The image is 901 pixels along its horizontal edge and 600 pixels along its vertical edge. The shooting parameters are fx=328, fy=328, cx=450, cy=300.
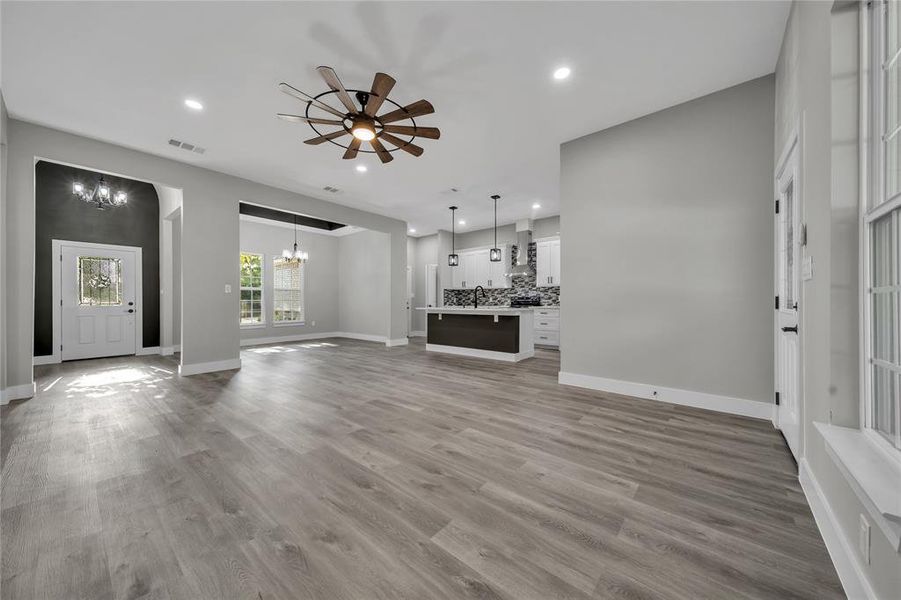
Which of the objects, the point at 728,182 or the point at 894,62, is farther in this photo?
the point at 728,182

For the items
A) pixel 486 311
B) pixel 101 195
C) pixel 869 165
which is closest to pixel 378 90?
pixel 869 165

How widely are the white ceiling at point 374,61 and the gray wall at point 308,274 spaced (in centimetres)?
408

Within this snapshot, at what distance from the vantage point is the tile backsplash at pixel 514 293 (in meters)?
8.00

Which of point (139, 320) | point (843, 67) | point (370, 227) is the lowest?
point (139, 320)

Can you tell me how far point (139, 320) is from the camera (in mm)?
6570

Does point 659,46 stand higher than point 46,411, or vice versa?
point 659,46

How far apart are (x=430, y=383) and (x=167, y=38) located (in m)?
4.03

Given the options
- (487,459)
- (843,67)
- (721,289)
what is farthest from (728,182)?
(487,459)

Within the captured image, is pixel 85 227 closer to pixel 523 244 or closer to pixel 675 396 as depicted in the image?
A: pixel 523 244

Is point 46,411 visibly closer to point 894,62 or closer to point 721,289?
point 894,62

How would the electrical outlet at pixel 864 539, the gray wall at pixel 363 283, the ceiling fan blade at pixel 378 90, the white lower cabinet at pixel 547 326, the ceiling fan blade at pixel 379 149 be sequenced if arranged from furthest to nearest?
the gray wall at pixel 363 283 < the white lower cabinet at pixel 547 326 < the ceiling fan blade at pixel 379 149 < the ceiling fan blade at pixel 378 90 < the electrical outlet at pixel 864 539

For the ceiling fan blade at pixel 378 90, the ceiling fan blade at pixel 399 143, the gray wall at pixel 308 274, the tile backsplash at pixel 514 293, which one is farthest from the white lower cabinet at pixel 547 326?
the ceiling fan blade at pixel 378 90

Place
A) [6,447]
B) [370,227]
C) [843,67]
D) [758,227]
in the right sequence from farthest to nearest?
1. [370,227]
2. [758,227]
3. [6,447]
4. [843,67]

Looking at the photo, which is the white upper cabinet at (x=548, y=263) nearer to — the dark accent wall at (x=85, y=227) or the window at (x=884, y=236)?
the window at (x=884, y=236)
